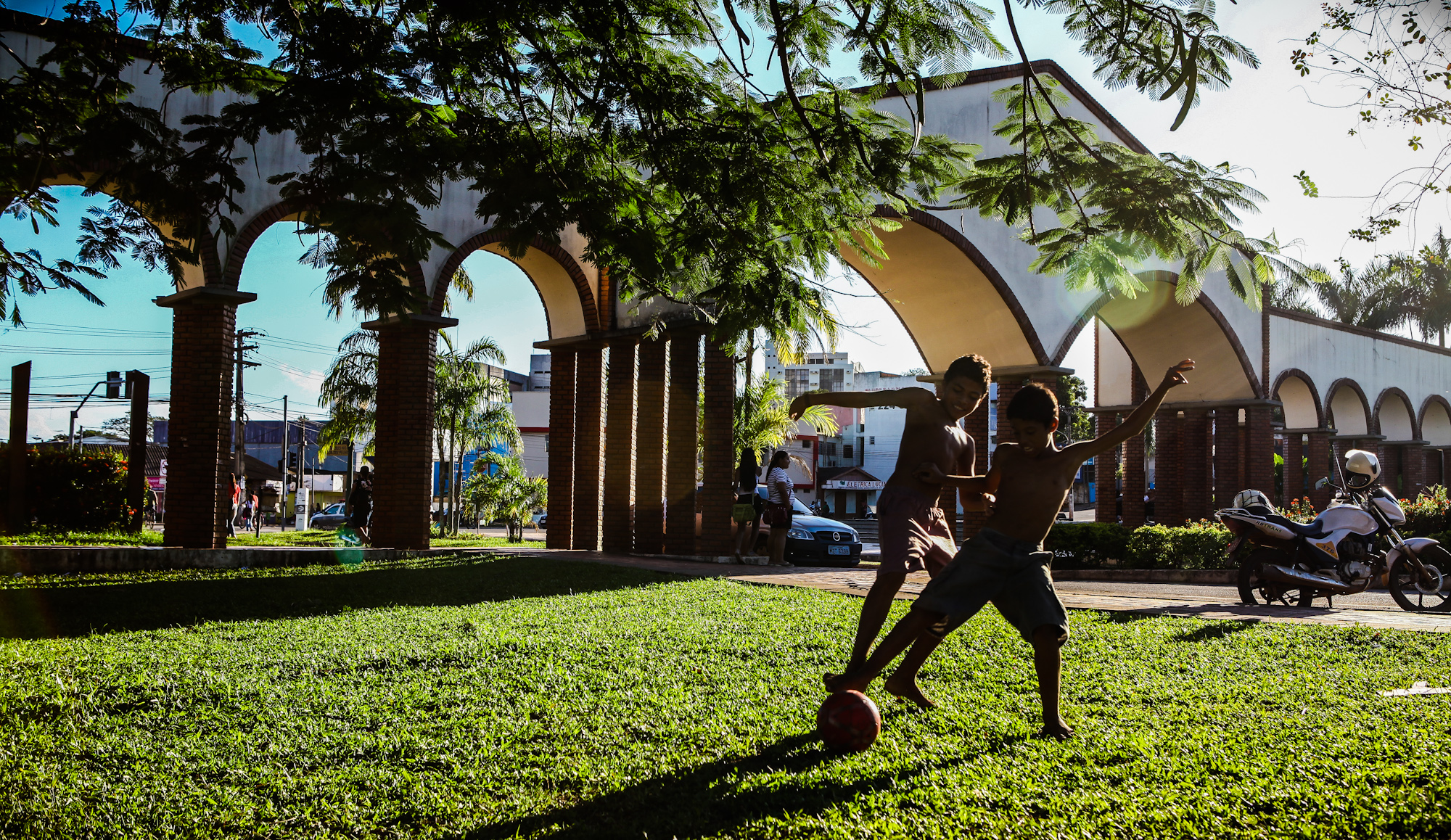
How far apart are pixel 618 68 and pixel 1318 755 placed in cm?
471

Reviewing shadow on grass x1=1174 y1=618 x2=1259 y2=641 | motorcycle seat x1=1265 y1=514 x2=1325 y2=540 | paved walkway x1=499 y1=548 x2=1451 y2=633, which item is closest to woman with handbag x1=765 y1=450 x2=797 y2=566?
paved walkway x1=499 y1=548 x2=1451 y2=633

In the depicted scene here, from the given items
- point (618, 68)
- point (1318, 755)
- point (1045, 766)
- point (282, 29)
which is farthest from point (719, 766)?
point (282, 29)

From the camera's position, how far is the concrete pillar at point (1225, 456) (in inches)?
848

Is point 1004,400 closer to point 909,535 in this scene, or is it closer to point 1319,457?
point 909,535

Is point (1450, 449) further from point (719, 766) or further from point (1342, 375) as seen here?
point (719, 766)

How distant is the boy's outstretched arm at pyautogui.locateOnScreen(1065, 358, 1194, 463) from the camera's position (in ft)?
13.2

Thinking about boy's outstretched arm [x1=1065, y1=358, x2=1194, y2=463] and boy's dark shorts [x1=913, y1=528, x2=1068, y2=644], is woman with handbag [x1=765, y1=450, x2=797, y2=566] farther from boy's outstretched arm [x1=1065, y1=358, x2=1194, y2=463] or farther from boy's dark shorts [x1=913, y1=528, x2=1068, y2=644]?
boy's dark shorts [x1=913, y1=528, x2=1068, y2=644]

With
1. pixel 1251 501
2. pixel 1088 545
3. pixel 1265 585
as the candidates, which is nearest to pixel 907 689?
pixel 1265 585

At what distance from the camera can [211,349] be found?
37.8 ft

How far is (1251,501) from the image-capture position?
9773 mm

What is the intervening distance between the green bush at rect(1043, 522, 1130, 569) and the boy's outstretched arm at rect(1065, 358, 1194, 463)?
35.1ft

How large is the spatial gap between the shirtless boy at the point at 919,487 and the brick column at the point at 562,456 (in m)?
10.9

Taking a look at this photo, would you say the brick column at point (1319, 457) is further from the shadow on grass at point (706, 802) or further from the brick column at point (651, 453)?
the shadow on grass at point (706, 802)

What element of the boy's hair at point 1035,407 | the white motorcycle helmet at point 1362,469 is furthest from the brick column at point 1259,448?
the boy's hair at point 1035,407
